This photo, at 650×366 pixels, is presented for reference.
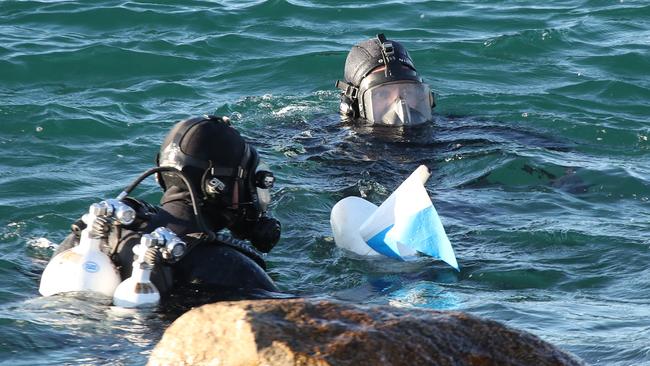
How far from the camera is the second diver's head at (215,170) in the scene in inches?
225

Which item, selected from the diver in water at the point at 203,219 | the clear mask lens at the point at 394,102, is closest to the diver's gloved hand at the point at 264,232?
the diver in water at the point at 203,219

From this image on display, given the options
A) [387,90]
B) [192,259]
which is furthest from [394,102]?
[192,259]

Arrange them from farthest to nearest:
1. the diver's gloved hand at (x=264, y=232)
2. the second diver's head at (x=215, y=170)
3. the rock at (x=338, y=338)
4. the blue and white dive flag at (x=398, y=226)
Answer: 1. the blue and white dive flag at (x=398, y=226)
2. the diver's gloved hand at (x=264, y=232)
3. the second diver's head at (x=215, y=170)
4. the rock at (x=338, y=338)

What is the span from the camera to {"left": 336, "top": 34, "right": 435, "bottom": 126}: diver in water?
9.73 meters

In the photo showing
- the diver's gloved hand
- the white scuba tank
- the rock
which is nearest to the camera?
the rock

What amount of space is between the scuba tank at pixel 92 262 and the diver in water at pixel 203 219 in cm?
3

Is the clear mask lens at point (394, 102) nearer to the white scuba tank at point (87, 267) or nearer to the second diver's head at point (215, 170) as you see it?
the second diver's head at point (215, 170)

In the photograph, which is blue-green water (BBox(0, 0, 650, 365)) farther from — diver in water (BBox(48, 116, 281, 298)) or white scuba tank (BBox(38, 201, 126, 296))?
diver in water (BBox(48, 116, 281, 298))

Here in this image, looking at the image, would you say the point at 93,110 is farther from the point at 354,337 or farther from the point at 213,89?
the point at 354,337

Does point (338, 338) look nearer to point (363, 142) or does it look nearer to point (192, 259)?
point (192, 259)

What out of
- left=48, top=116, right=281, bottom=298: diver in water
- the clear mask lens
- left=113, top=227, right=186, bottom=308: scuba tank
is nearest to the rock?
left=113, top=227, right=186, bottom=308: scuba tank

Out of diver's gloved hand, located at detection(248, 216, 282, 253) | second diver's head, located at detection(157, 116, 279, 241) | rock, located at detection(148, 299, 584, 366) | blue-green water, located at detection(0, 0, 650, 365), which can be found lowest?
blue-green water, located at detection(0, 0, 650, 365)

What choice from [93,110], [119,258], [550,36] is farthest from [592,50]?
[119,258]

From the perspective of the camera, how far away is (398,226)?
21.6 ft
